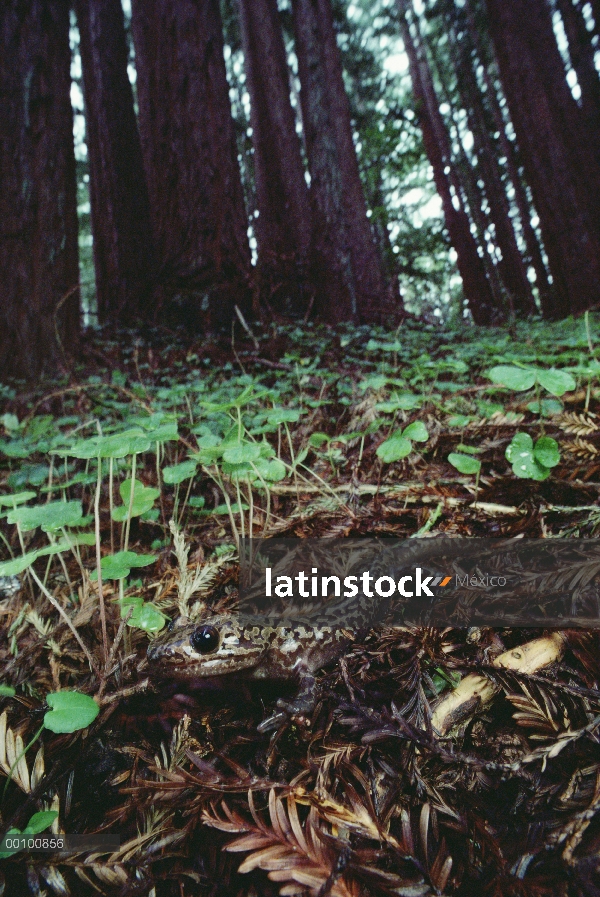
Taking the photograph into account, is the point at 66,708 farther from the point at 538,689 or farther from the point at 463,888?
the point at 538,689

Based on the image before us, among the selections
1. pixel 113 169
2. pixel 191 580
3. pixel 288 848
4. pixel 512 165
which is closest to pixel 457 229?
pixel 512 165

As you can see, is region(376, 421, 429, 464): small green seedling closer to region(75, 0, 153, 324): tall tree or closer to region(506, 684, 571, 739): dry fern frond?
region(506, 684, 571, 739): dry fern frond

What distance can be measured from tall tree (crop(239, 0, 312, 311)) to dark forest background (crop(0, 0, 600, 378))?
2.0 inches

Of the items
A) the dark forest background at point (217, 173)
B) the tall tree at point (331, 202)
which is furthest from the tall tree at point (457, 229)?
the tall tree at point (331, 202)

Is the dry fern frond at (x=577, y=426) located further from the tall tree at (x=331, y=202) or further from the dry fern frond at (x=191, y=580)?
the tall tree at (x=331, y=202)

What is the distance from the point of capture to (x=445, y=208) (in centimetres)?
1424

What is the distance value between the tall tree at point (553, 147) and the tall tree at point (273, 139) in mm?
4730

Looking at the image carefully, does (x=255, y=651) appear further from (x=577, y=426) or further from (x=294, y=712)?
(x=577, y=426)

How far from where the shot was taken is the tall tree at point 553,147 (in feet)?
26.5

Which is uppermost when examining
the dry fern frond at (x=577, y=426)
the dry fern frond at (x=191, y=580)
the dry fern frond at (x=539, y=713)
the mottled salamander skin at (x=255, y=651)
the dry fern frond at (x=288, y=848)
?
the dry fern frond at (x=577, y=426)

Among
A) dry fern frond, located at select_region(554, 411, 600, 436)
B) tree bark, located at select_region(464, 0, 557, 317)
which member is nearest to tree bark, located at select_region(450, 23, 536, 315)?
tree bark, located at select_region(464, 0, 557, 317)

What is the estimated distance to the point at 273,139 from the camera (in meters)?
11.0

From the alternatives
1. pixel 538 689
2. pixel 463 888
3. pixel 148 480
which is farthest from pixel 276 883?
pixel 148 480

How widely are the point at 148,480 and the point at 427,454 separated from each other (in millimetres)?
1753
